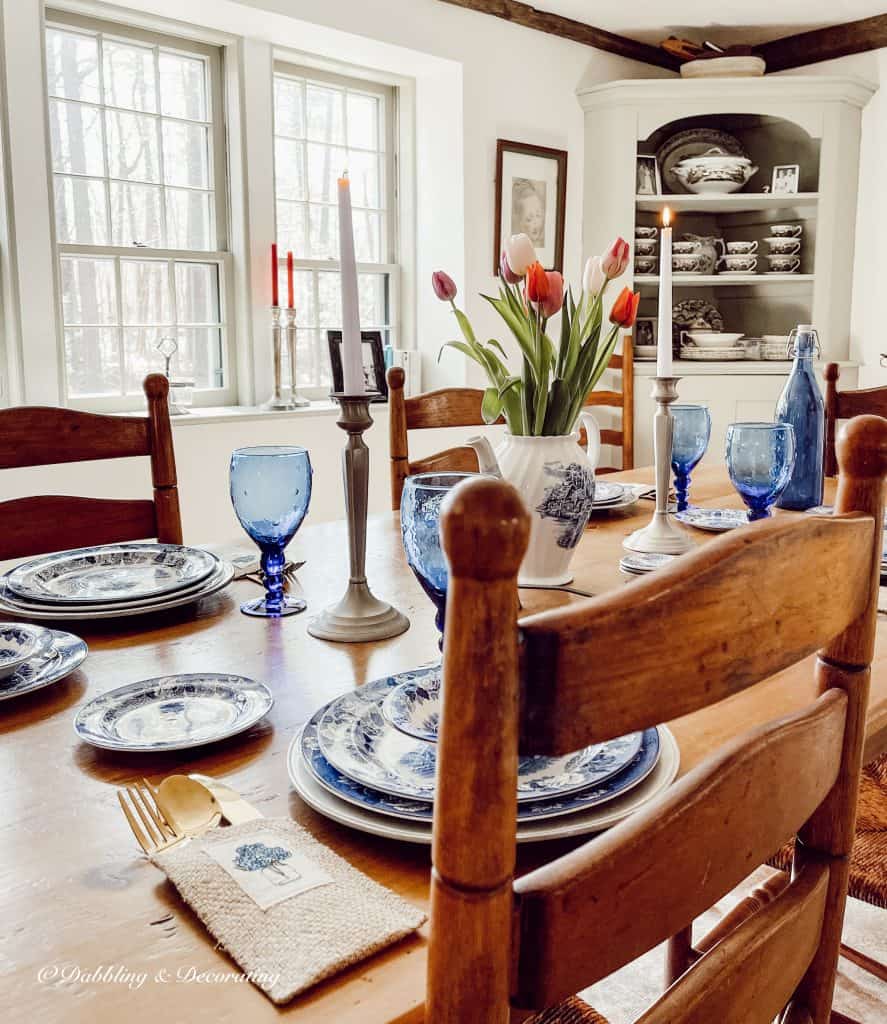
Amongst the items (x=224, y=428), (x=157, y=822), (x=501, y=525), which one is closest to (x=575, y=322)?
(x=157, y=822)

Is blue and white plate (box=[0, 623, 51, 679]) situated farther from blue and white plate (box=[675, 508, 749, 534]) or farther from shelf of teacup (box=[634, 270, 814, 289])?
shelf of teacup (box=[634, 270, 814, 289])

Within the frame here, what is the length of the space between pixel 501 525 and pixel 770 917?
0.37 m

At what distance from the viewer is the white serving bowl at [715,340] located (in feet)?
13.4

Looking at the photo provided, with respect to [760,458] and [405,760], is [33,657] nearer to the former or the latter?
[405,760]

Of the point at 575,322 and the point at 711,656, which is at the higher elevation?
the point at 575,322

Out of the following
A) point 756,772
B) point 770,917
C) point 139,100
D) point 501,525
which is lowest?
point 770,917

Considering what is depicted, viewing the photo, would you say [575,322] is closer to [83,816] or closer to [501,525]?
[83,816]

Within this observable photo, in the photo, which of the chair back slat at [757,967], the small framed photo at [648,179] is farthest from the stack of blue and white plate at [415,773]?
the small framed photo at [648,179]

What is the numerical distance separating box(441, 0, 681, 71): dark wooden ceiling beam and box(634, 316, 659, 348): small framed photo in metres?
1.12

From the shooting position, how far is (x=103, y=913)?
56 cm

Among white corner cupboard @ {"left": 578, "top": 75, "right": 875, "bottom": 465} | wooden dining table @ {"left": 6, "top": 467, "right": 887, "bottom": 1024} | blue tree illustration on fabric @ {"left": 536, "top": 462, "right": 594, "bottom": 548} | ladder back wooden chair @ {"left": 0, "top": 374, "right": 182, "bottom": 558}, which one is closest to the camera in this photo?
wooden dining table @ {"left": 6, "top": 467, "right": 887, "bottom": 1024}

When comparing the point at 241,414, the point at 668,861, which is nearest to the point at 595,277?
the point at 668,861

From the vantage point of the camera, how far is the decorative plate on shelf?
166 inches

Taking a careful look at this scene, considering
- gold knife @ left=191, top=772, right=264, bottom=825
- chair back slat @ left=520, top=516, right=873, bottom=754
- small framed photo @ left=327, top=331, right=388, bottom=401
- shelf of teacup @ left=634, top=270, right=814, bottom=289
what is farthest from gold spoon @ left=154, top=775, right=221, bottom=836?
shelf of teacup @ left=634, top=270, right=814, bottom=289
